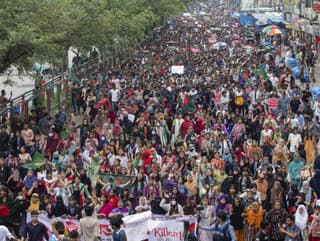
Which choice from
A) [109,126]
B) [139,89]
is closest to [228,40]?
[139,89]

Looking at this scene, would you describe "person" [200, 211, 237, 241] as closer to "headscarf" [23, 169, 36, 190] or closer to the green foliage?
"headscarf" [23, 169, 36, 190]

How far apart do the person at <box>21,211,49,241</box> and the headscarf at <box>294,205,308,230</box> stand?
12.8 ft

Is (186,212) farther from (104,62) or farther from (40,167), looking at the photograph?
(104,62)

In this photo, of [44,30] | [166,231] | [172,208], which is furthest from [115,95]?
[166,231]

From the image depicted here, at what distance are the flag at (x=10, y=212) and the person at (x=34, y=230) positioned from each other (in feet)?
5.11

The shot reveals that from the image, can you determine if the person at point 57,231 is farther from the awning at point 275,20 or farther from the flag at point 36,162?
the awning at point 275,20

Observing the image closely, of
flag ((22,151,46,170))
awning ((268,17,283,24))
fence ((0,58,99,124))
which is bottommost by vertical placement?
awning ((268,17,283,24))

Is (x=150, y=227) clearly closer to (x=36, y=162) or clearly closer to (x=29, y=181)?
(x=29, y=181)

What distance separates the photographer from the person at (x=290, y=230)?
1367 cm

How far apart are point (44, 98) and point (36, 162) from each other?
38.1 feet

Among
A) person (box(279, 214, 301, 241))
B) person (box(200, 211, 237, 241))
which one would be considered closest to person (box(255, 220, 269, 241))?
person (box(279, 214, 301, 241))

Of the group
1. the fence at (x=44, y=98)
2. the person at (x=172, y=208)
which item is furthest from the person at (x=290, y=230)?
the fence at (x=44, y=98)

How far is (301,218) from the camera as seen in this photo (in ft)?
46.2

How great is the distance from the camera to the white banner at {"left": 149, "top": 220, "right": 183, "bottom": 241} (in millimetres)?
14133
